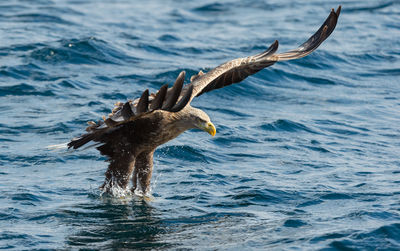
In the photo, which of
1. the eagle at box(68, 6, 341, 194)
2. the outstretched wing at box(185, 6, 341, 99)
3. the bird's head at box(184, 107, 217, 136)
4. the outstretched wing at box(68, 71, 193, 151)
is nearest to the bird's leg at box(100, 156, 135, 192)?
the eagle at box(68, 6, 341, 194)

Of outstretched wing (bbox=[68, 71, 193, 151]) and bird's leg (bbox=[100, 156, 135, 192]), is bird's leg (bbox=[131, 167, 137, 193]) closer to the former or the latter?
bird's leg (bbox=[100, 156, 135, 192])

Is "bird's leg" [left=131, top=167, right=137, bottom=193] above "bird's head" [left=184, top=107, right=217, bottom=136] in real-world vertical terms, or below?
below

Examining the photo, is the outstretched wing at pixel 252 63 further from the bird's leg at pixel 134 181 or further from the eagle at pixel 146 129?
the bird's leg at pixel 134 181

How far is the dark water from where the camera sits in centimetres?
644

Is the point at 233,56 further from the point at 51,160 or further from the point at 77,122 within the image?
the point at 51,160

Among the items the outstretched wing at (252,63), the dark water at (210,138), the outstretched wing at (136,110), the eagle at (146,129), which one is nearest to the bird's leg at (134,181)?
the eagle at (146,129)

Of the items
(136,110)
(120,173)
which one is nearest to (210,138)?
(120,173)

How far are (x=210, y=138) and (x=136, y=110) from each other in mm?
3955

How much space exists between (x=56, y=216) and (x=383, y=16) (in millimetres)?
14695

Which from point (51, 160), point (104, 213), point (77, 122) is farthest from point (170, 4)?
point (104, 213)

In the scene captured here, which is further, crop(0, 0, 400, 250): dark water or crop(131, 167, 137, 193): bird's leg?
crop(131, 167, 137, 193): bird's leg

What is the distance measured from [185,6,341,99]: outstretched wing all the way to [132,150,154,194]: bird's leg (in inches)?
35.4

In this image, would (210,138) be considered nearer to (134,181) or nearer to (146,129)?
(134,181)

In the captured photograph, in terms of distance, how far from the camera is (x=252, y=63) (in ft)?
25.3
